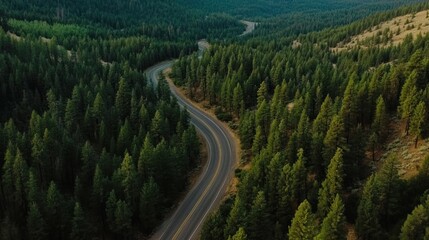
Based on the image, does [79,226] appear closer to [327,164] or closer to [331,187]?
→ [331,187]

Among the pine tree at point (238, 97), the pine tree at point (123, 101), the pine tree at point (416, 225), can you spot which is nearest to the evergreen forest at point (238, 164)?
the pine tree at point (416, 225)

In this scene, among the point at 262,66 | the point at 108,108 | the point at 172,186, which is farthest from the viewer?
the point at 262,66

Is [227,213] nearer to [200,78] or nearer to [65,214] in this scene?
[65,214]

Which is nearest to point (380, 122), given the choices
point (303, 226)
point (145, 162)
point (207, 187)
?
point (303, 226)

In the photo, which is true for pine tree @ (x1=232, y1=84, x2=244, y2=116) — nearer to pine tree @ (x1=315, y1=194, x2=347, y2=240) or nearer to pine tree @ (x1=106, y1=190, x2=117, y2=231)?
pine tree @ (x1=106, y1=190, x2=117, y2=231)

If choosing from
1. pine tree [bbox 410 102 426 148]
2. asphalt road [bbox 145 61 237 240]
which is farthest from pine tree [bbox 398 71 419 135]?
asphalt road [bbox 145 61 237 240]

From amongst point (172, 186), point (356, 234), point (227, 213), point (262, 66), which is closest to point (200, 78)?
point (262, 66)
